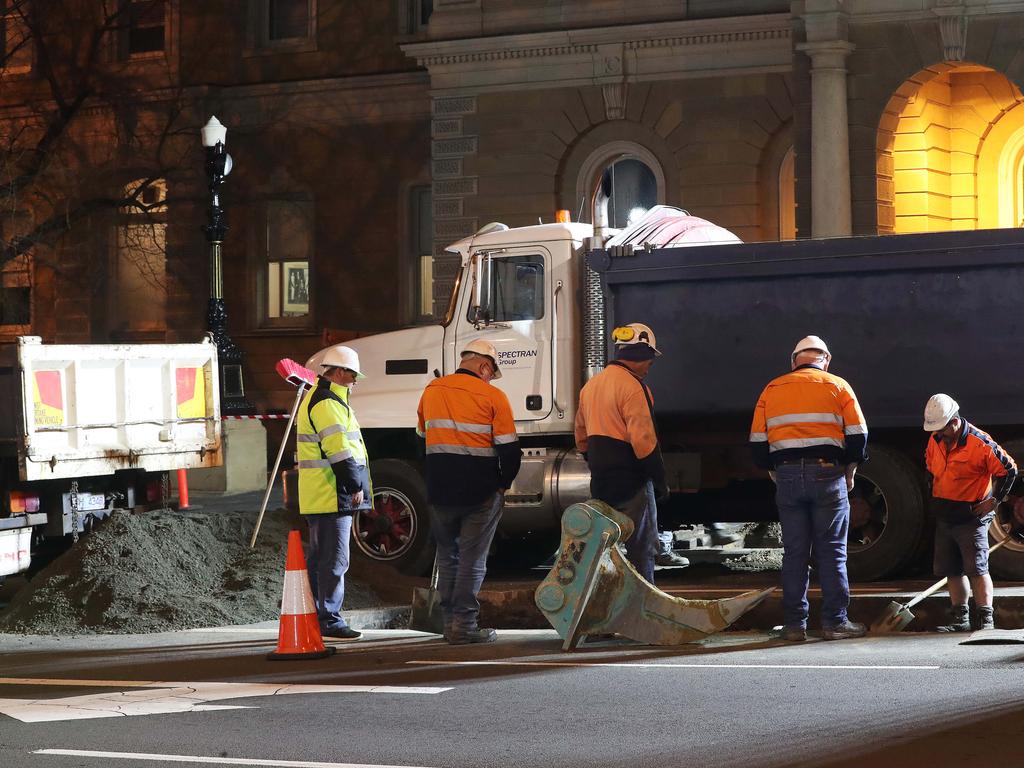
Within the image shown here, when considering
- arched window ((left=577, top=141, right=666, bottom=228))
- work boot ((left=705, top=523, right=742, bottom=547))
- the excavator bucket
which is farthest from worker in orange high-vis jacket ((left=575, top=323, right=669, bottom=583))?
arched window ((left=577, top=141, right=666, bottom=228))

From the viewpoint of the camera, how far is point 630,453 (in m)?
10.6

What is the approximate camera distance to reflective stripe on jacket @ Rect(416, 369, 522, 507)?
10.5 meters

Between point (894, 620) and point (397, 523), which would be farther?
point (397, 523)

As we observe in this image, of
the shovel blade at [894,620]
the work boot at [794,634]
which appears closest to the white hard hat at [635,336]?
the work boot at [794,634]

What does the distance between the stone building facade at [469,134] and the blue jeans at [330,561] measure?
742 cm

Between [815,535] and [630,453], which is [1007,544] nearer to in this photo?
[815,535]

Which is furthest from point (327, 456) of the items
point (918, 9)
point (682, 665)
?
point (918, 9)

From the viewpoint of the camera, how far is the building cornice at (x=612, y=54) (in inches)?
984

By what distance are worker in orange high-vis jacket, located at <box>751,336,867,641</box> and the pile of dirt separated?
12.3 ft

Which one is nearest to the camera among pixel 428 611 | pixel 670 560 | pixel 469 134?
pixel 428 611

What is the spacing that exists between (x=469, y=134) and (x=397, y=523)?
13.4 meters

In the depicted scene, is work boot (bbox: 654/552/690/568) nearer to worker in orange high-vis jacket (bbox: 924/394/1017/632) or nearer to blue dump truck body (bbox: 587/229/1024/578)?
blue dump truck body (bbox: 587/229/1024/578)

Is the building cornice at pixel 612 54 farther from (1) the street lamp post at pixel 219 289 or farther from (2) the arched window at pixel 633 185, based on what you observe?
(1) the street lamp post at pixel 219 289

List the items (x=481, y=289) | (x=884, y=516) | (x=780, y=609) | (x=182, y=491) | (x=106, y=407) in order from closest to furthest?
(x=780, y=609) < (x=884, y=516) < (x=106, y=407) < (x=481, y=289) < (x=182, y=491)
